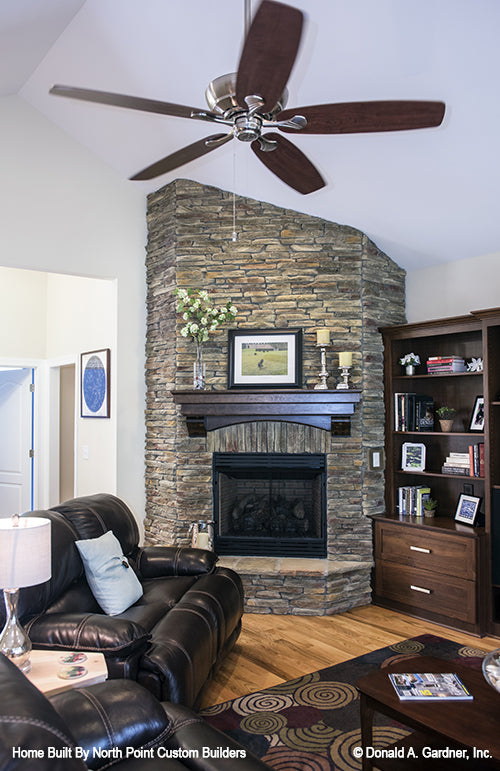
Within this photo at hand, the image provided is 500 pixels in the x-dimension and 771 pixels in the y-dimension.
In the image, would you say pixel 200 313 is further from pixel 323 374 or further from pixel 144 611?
pixel 144 611

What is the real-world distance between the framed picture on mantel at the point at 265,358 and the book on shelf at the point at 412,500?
118 centimetres

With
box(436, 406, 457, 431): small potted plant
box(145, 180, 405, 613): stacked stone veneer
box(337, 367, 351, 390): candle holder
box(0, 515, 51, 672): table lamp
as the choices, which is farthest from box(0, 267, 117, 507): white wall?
box(0, 515, 51, 672): table lamp

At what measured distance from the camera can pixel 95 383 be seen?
510cm

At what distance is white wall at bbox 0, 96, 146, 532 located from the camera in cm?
424

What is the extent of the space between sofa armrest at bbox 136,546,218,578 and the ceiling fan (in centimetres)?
231

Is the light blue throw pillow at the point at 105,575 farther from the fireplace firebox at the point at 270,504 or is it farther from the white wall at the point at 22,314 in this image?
the white wall at the point at 22,314

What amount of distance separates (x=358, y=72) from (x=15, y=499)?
535 cm

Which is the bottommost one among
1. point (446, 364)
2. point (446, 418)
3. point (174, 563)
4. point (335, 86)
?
point (174, 563)

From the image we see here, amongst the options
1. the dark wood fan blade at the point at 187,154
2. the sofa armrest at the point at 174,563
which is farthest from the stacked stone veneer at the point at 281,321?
the dark wood fan blade at the point at 187,154

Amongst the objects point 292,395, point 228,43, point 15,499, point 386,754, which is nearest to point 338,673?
point 386,754

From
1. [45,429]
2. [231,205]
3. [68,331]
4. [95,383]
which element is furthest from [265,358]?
[45,429]

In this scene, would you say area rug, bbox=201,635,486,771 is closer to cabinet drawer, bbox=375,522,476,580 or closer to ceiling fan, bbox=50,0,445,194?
cabinet drawer, bbox=375,522,476,580

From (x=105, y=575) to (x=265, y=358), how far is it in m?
2.15

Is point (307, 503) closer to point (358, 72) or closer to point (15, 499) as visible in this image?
point (358, 72)
